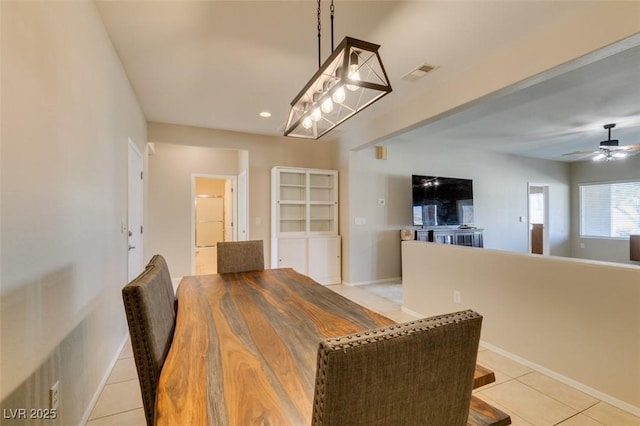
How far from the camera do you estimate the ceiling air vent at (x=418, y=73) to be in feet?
8.39

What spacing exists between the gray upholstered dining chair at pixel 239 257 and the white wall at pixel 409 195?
7.95 feet

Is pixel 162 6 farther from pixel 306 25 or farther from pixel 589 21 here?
pixel 589 21

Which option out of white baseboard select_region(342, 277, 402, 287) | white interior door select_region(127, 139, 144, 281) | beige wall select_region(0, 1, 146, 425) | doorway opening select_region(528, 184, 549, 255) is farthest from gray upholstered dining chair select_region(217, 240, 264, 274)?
doorway opening select_region(528, 184, 549, 255)

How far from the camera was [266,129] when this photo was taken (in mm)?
4465

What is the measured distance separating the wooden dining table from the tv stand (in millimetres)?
3962

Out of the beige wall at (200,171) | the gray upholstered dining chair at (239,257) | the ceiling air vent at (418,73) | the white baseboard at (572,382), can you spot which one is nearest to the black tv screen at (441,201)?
the beige wall at (200,171)

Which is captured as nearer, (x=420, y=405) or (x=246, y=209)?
(x=420, y=405)

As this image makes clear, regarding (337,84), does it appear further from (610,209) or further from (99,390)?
(610,209)

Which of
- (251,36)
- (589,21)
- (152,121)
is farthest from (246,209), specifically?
(589,21)

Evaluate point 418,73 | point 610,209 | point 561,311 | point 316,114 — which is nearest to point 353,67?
point 316,114

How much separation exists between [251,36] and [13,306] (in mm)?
2112

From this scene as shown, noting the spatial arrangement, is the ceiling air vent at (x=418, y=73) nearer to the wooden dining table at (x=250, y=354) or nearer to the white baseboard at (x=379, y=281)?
the wooden dining table at (x=250, y=354)

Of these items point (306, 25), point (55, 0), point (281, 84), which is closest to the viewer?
point (55, 0)

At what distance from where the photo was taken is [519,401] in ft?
6.23
